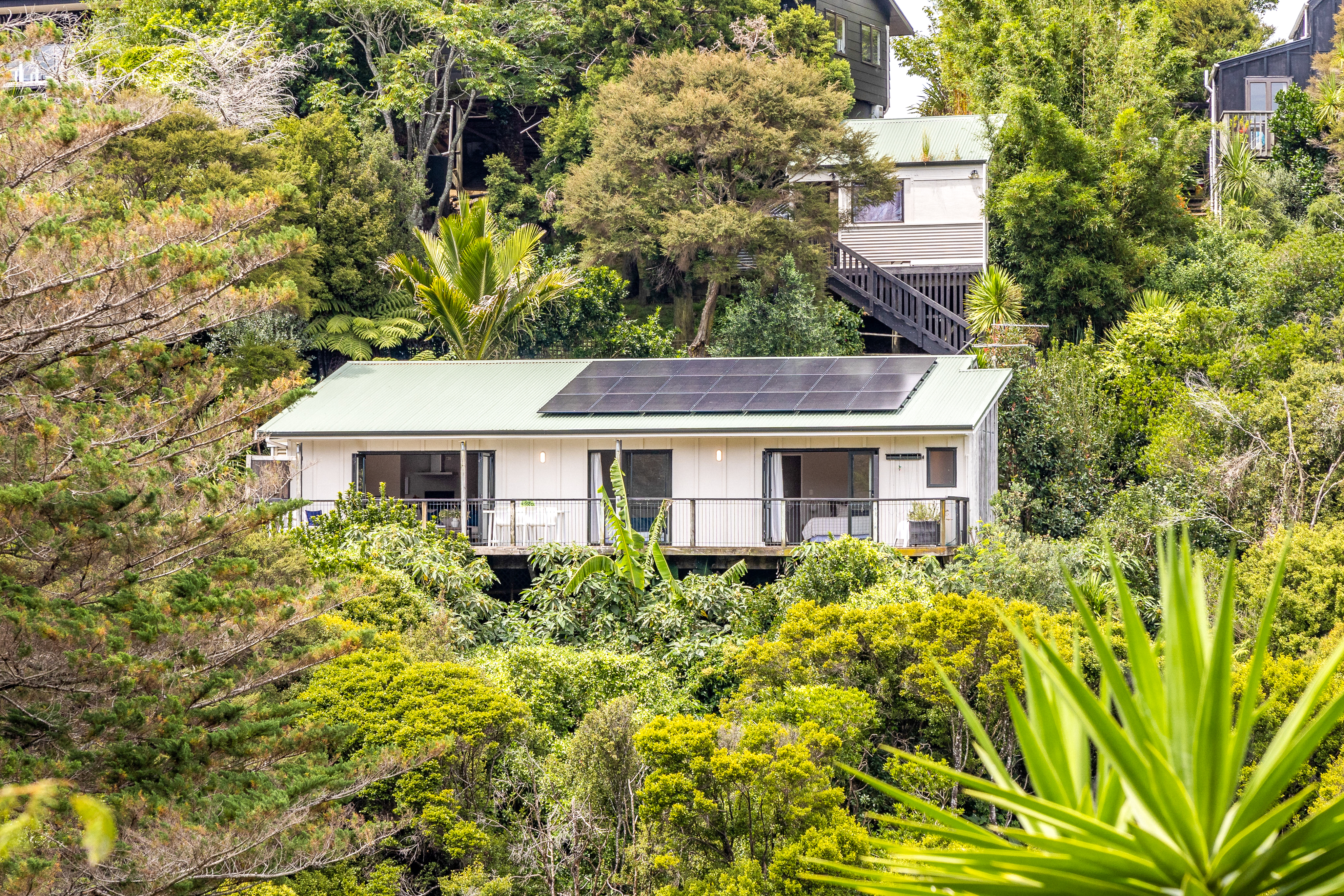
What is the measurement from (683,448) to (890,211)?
546 inches

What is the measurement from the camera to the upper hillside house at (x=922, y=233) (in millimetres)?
34000

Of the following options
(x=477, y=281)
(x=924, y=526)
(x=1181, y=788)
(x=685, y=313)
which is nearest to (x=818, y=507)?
(x=924, y=526)

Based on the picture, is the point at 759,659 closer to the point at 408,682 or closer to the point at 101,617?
the point at 408,682

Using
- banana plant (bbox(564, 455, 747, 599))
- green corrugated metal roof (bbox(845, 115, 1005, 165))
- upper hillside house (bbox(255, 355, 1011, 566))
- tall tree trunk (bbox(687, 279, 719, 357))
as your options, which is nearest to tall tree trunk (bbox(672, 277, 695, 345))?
tall tree trunk (bbox(687, 279, 719, 357))

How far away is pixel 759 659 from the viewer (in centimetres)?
1731

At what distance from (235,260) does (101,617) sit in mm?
3524

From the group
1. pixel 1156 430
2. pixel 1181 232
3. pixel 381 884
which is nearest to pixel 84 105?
pixel 381 884

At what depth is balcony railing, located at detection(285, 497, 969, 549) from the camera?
2292 cm

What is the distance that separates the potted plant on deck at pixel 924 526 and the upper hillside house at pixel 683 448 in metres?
0.03

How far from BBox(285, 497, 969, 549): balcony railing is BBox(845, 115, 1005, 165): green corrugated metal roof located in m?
14.2

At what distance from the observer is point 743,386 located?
Result: 2583cm

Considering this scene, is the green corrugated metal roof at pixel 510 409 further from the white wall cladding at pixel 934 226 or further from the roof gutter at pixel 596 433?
the white wall cladding at pixel 934 226

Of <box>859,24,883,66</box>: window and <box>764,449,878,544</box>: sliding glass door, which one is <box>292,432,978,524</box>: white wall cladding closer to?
<box>764,449,878,544</box>: sliding glass door

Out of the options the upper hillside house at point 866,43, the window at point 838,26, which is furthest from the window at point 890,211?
the window at point 838,26
